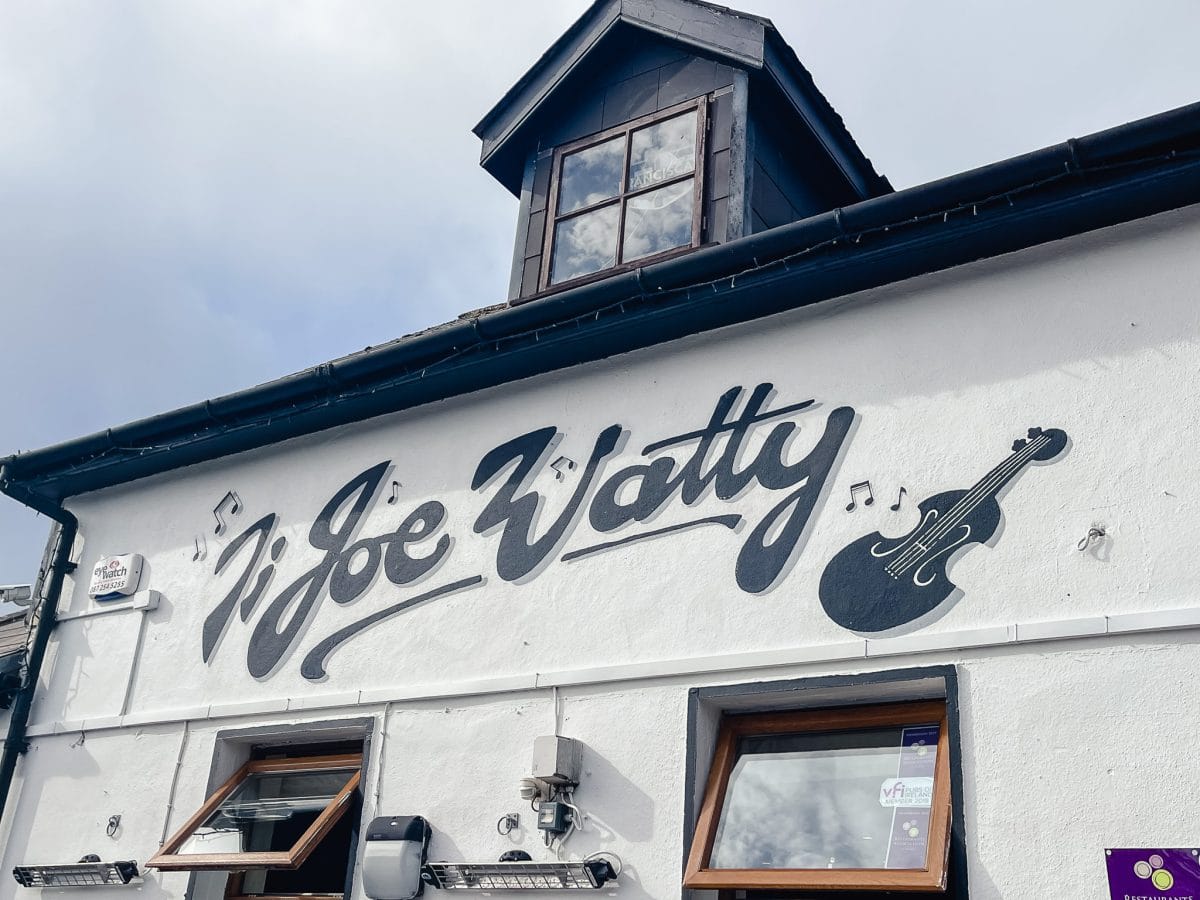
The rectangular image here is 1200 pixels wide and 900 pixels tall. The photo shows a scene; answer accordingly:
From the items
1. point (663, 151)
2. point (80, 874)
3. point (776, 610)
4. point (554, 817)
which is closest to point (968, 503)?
point (776, 610)

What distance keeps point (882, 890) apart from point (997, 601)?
1.28 metres

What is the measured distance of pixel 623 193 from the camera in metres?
7.70

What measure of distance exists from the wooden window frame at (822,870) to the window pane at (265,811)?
2.39 metres

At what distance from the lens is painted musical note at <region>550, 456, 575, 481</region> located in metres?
6.66

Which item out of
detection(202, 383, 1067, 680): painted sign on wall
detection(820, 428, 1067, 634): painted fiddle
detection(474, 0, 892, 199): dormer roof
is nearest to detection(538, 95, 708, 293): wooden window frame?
Answer: detection(474, 0, 892, 199): dormer roof

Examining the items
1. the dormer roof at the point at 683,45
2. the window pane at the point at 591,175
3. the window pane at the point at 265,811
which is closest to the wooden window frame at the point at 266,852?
the window pane at the point at 265,811

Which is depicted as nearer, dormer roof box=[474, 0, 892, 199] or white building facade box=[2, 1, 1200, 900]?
white building facade box=[2, 1, 1200, 900]

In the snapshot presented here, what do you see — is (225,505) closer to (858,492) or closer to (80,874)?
(80,874)

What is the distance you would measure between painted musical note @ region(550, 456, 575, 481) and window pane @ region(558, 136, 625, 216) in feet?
6.60

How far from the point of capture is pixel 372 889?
6074 mm

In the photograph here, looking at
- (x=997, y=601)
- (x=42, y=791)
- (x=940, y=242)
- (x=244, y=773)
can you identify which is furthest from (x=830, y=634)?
(x=42, y=791)

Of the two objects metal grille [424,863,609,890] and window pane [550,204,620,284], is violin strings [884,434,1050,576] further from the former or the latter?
window pane [550,204,620,284]

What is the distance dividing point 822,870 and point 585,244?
427 centimetres

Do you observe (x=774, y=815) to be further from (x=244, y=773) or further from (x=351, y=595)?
(x=244, y=773)
